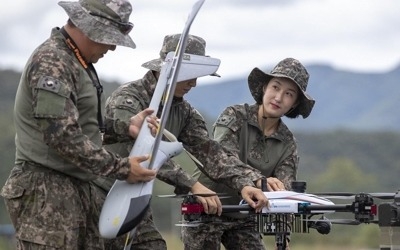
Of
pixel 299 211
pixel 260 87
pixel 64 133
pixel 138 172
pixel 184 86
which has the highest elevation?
pixel 260 87

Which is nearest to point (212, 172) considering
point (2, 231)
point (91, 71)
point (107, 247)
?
point (107, 247)

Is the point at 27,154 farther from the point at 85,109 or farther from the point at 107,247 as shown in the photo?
the point at 107,247

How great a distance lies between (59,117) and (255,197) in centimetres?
208

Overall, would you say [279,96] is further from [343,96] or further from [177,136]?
[343,96]

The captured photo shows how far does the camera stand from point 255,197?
1034 centimetres

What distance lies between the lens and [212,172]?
1089 cm

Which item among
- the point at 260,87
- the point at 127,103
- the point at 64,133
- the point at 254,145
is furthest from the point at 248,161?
the point at 64,133

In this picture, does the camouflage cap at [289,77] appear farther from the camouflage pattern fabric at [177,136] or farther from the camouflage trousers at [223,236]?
the camouflage trousers at [223,236]

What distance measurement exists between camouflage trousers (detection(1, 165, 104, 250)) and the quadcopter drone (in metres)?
1.29

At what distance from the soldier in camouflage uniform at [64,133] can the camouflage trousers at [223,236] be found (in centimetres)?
200

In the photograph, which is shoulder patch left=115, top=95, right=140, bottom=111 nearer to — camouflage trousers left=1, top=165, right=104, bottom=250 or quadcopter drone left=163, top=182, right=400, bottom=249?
quadcopter drone left=163, top=182, right=400, bottom=249

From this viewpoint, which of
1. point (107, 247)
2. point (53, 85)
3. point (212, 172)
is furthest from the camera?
point (212, 172)

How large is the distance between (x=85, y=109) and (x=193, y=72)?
1.02 meters

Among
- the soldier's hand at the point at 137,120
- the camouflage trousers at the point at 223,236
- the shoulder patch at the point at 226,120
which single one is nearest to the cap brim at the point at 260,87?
the shoulder patch at the point at 226,120
